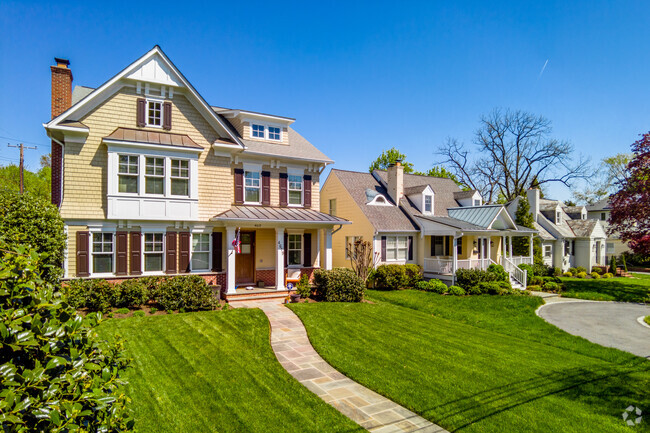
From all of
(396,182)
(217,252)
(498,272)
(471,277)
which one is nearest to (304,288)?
(217,252)

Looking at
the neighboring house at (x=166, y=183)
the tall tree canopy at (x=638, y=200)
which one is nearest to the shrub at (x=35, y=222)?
the neighboring house at (x=166, y=183)

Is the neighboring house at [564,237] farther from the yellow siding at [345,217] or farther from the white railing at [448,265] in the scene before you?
the yellow siding at [345,217]

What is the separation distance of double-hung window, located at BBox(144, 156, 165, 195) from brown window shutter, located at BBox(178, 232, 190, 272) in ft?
6.66

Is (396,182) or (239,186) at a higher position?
(396,182)

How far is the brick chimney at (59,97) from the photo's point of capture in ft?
48.4

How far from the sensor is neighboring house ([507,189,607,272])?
33.6m

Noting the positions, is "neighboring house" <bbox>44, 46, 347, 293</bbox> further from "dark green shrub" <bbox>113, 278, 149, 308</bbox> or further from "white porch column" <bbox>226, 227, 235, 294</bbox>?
"dark green shrub" <bbox>113, 278, 149, 308</bbox>

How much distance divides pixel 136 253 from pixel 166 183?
305 centimetres

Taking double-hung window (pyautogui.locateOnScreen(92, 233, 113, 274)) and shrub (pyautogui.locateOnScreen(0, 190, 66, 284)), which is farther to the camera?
double-hung window (pyautogui.locateOnScreen(92, 233, 113, 274))

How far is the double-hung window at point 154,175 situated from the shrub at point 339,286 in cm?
781

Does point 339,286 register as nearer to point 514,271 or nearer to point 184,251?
point 184,251

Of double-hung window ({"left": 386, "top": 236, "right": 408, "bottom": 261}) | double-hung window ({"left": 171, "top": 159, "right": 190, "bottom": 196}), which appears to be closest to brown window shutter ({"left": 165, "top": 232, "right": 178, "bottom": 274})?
double-hung window ({"left": 171, "top": 159, "right": 190, "bottom": 196})

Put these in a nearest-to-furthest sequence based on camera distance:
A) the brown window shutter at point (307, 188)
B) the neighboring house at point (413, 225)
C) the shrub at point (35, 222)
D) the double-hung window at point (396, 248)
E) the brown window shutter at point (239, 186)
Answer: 1. the shrub at point (35, 222)
2. the brown window shutter at point (239, 186)
3. the brown window shutter at point (307, 188)
4. the neighboring house at point (413, 225)
5. the double-hung window at point (396, 248)

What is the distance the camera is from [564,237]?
1321 inches
